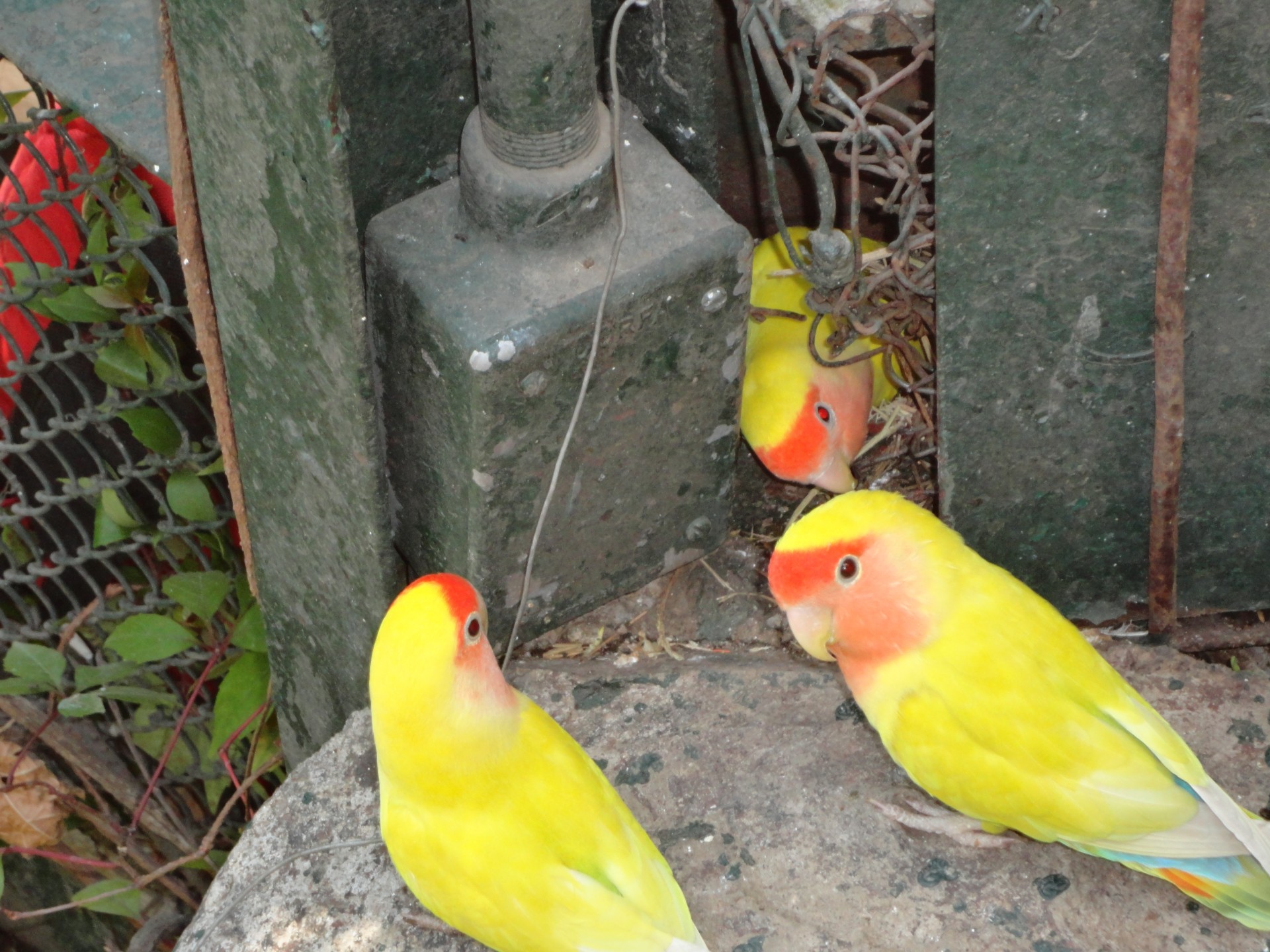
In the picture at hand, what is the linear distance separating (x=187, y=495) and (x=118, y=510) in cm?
20

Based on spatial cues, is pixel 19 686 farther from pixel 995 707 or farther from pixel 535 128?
pixel 995 707

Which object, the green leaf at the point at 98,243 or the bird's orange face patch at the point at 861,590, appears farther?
the green leaf at the point at 98,243

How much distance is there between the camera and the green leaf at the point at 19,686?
11.6ft

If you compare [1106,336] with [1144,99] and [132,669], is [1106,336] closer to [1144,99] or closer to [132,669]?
[1144,99]

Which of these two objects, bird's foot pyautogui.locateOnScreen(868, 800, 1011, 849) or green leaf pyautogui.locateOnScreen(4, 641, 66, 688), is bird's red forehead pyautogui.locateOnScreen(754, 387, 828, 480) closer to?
bird's foot pyautogui.locateOnScreen(868, 800, 1011, 849)

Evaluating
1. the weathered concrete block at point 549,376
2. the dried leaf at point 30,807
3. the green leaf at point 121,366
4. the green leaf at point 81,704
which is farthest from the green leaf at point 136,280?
the dried leaf at point 30,807

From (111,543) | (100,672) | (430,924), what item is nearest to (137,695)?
(100,672)

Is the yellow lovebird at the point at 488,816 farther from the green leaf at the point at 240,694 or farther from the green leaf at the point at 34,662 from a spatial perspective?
the green leaf at the point at 34,662

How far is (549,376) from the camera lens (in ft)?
7.75

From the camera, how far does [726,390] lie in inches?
106

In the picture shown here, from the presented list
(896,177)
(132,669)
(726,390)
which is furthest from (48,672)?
(896,177)

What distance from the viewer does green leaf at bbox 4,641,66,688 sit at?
139 inches

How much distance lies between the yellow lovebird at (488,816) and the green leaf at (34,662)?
1547 mm

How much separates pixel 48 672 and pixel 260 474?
117cm
